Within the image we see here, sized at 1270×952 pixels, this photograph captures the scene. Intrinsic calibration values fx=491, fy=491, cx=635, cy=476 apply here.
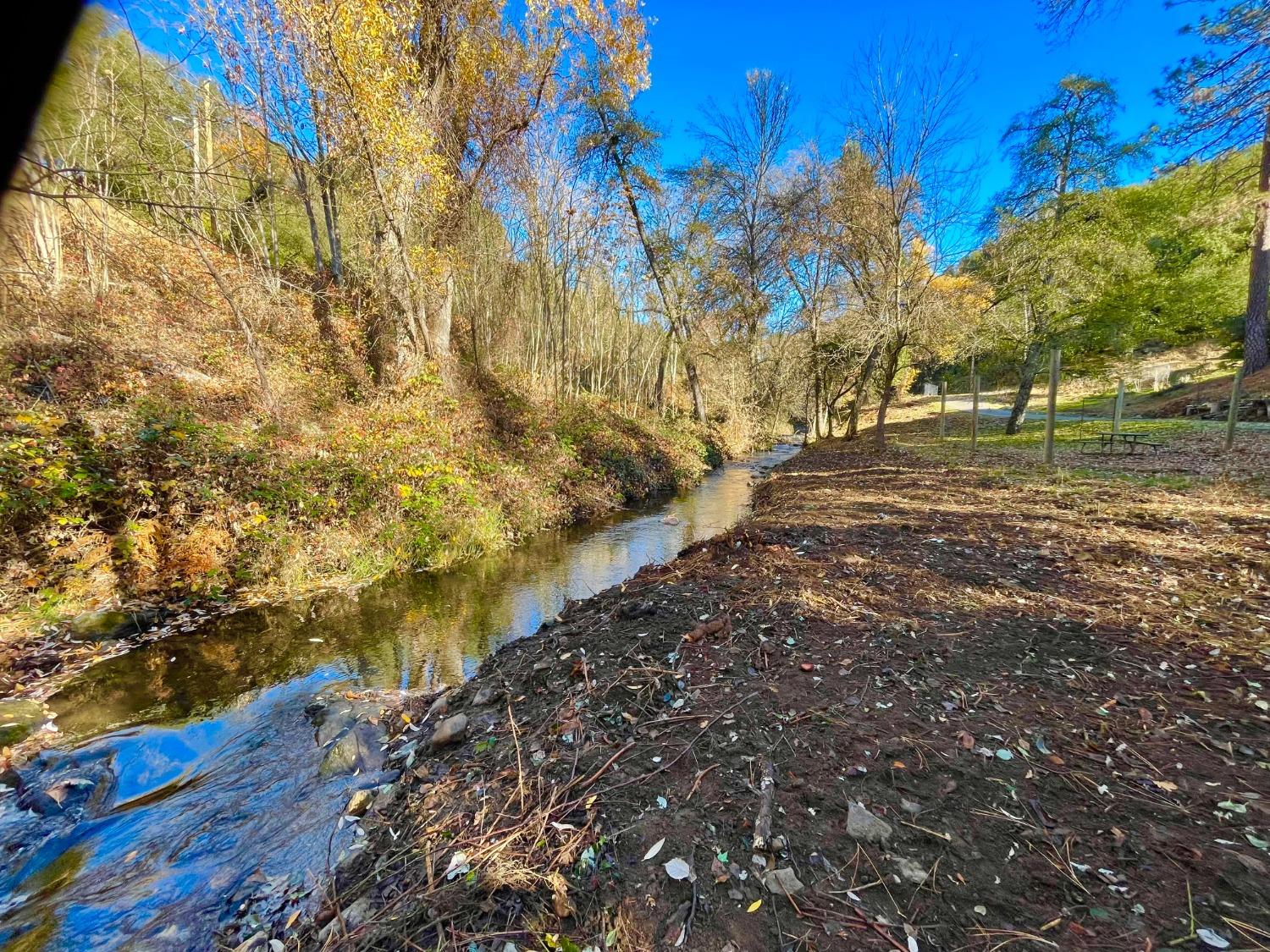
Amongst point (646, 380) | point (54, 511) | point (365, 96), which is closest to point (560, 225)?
point (365, 96)

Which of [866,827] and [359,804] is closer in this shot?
[866,827]

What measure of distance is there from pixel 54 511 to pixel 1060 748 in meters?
8.18

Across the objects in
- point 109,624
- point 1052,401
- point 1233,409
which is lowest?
point 109,624

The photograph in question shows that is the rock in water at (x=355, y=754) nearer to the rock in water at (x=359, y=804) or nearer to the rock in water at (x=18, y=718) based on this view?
the rock in water at (x=359, y=804)

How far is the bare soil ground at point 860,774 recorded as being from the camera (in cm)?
158

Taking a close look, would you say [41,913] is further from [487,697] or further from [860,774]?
[860,774]

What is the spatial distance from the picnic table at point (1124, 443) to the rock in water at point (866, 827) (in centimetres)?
1154

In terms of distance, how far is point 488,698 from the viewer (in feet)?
10.9

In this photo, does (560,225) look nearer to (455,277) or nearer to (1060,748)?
(455,277)

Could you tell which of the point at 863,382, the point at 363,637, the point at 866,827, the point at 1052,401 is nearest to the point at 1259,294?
the point at 863,382

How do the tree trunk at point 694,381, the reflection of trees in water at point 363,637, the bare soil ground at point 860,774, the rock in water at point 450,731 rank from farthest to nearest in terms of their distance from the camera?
the tree trunk at point 694,381
the reflection of trees in water at point 363,637
the rock in water at point 450,731
the bare soil ground at point 860,774

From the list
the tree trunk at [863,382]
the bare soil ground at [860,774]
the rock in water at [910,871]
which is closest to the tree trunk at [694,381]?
the tree trunk at [863,382]

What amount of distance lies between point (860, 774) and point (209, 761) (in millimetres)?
4082

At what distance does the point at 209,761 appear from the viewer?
3.32 m
